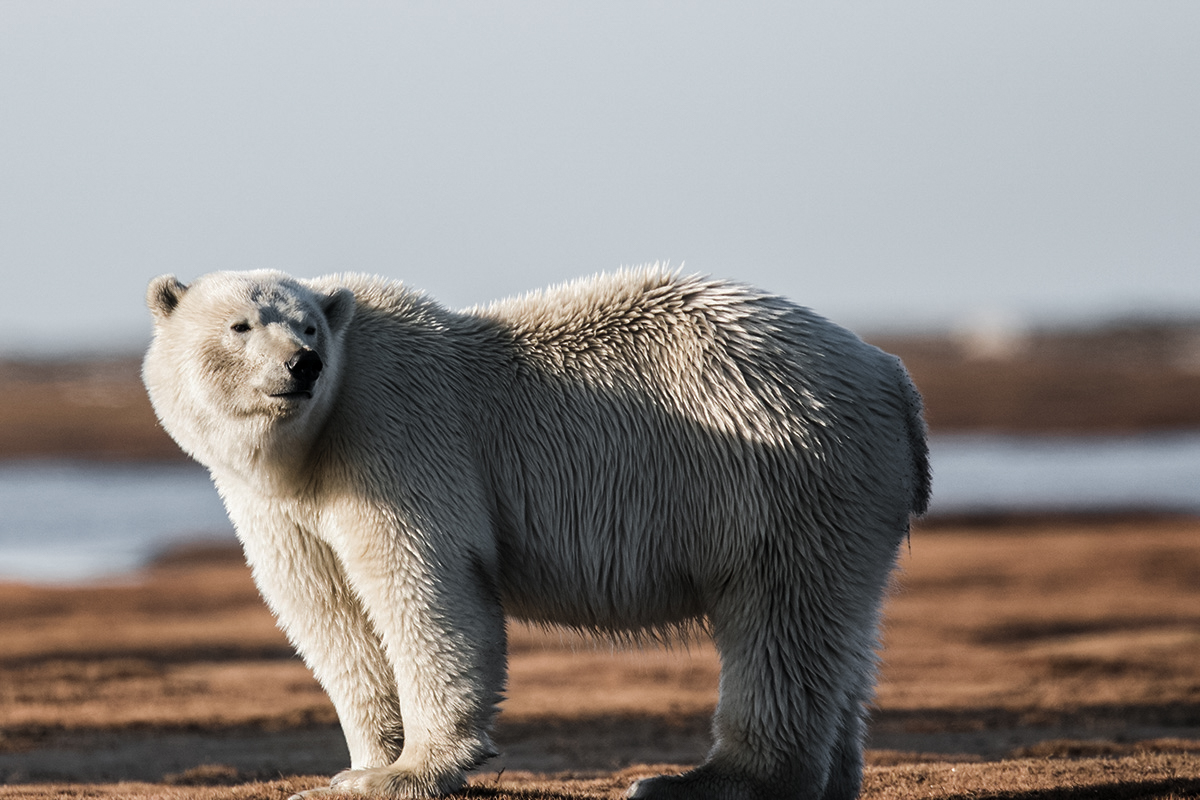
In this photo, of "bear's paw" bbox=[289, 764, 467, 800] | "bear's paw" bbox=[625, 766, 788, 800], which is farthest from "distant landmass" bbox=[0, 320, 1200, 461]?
"bear's paw" bbox=[625, 766, 788, 800]

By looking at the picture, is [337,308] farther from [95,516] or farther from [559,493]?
[95,516]

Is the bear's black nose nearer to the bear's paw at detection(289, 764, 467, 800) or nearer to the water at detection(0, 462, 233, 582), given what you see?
the bear's paw at detection(289, 764, 467, 800)

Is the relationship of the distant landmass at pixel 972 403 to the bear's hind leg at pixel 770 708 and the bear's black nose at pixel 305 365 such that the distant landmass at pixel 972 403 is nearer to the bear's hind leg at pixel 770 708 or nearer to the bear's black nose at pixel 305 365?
the bear's black nose at pixel 305 365

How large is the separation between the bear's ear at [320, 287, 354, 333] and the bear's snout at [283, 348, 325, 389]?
1.57 feet

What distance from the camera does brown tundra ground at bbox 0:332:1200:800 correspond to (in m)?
7.01

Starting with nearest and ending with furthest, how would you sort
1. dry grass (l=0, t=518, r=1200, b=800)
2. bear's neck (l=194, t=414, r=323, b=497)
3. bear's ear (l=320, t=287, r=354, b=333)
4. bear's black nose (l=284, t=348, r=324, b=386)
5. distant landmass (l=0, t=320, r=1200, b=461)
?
bear's black nose (l=284, t=348, r=324, b=386) → bear's neck (l=194, t=414, r=323, b=497) → bear's ear (l=320, t=287, r=354, b=333) → dry grass (l=0, t=518, r=1200, b=800) → distant landmass (l=0, t=320, r=1200, b=461)

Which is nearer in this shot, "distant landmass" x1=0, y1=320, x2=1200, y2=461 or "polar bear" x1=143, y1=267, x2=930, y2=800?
"polar bear" x1=143, y1=267, x2=930, y2=800

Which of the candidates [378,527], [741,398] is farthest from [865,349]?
[378,527]

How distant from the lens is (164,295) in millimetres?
5418

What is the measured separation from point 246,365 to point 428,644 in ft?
4.60

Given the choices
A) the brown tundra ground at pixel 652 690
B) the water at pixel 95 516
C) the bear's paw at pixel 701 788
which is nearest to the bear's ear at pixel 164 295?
the brown tundra ground at pixel 652 690

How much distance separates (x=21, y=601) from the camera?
18.8 m

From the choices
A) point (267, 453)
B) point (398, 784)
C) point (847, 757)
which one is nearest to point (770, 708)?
point (847, 757)

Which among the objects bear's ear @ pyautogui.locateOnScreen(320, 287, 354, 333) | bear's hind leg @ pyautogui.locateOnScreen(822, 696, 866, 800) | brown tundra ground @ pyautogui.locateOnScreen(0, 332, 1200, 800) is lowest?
brown tundra ground @ pyautogui.locateOnScreen(0, 332, 1200, 800)
